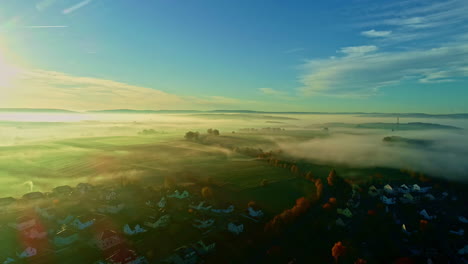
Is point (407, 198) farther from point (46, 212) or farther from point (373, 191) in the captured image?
point (46, 212)

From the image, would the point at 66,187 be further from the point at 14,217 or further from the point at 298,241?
Result: the point at 298,241

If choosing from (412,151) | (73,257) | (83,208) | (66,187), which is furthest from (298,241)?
(412,151)

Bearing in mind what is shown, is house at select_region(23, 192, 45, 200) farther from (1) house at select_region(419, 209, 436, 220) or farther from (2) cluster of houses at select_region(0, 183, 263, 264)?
(1) house at select_region(419, 209, 436, 220)

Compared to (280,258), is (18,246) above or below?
above

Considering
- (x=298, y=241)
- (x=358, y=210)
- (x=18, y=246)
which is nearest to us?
(x=18, y=246)

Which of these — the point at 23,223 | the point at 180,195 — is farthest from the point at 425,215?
the point at 23,223

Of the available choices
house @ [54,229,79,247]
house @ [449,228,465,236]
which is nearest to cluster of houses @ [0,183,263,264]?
house @ [54,229,79,247]
